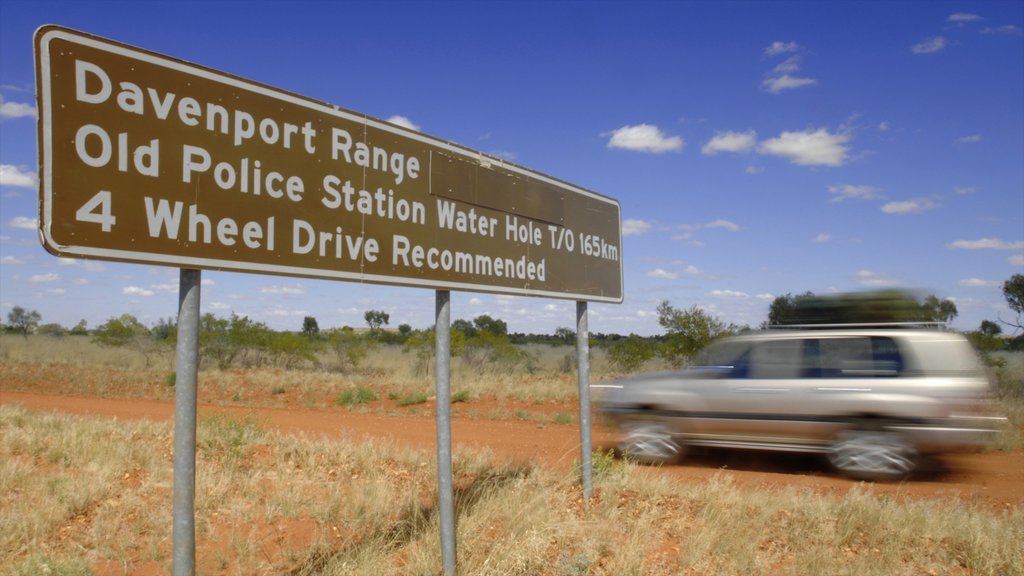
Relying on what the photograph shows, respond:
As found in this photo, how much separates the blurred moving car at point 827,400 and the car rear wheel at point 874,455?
0.01m

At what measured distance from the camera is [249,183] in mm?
3373

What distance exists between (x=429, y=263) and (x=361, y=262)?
0.55m

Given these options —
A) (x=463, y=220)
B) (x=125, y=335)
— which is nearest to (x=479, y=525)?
(x=463, y=220)

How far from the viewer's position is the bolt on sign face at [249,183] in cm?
274

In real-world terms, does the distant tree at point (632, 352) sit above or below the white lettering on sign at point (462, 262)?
below

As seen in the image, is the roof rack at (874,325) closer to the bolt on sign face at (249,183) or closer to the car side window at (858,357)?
the car side window at (858,357)

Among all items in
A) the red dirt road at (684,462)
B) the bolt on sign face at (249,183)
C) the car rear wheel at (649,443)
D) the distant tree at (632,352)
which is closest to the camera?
the bolt on sign face at (249,183)

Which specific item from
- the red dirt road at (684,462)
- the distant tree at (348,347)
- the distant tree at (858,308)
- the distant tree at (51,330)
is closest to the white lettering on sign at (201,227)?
the red dirt road at (684,462)

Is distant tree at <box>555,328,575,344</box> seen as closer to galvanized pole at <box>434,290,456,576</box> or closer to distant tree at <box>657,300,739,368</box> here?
distant tree at <box>657,300,739,368</box>

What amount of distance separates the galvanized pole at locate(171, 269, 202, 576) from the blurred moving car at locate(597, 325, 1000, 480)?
294 inches

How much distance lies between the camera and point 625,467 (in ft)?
23.6

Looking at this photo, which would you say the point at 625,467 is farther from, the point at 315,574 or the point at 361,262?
the point at 361,262

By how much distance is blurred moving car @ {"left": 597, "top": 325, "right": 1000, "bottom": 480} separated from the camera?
26.6 ft

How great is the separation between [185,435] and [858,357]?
7.85m
